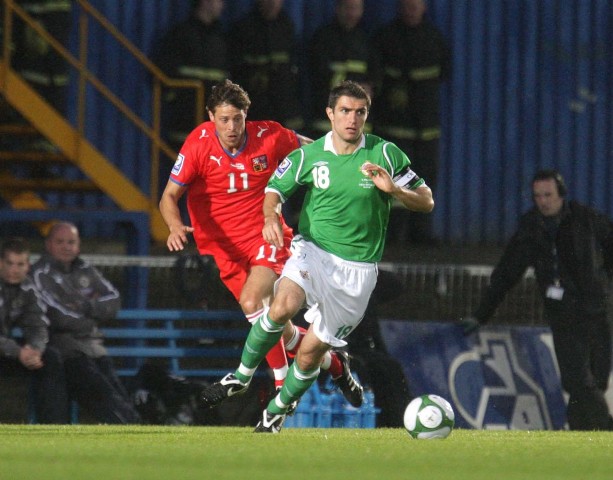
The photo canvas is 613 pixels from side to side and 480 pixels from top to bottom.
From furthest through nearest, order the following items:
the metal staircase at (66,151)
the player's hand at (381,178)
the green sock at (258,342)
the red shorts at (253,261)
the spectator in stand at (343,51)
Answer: the spectator in stand at (343,51) → the metal staircase at (66,151) → the red shorts at (253,261) → the green sock at (258,342) → the player's hand at (381,178)

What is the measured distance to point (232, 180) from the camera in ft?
34.3

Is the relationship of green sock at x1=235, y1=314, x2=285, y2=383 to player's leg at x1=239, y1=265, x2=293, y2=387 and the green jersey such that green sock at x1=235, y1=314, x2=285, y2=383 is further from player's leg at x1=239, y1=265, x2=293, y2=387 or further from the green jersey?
player's leg at x1=239, y1=265, x2=293, y2=387

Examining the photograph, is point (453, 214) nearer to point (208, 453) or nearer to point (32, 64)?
point (32, 64)

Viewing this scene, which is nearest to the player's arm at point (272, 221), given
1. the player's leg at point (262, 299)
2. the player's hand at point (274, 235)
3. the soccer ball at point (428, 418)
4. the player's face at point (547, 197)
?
the player's hand at point (274, 235)

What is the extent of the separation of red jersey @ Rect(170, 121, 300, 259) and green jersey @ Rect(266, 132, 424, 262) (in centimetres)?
106

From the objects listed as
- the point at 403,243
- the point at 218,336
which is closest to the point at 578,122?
the point at 403,243

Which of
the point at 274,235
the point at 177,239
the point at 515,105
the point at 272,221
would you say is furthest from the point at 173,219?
the point at 515,105

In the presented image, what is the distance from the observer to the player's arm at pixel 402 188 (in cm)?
889

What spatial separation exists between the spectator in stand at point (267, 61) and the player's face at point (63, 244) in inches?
120

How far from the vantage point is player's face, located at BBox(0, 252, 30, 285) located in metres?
11.3

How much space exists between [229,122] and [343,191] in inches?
47.1

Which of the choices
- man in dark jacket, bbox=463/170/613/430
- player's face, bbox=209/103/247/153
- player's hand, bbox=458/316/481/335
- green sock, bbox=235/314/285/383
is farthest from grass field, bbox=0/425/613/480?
player's hand, bbox=458/316/481/335

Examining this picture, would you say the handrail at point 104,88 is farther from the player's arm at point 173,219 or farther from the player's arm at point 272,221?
the player's arm at point 272,221

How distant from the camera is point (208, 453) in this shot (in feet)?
24.6
